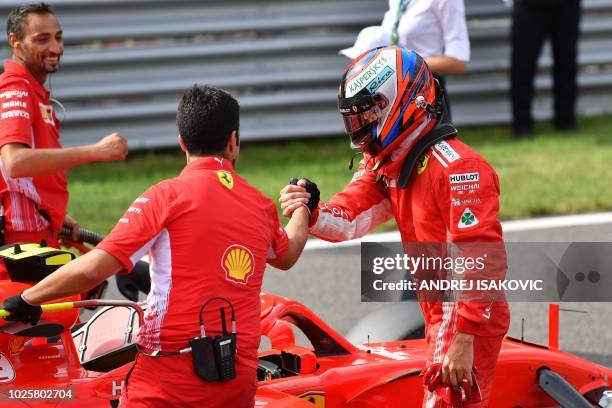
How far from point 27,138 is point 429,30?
2694mm

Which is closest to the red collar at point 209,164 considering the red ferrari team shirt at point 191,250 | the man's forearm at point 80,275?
the red ferrari team shirt at point 191,250

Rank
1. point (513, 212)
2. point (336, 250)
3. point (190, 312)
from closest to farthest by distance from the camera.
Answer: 1. point (190, 312)
2. point (336, 250)
3. point (513, 212)

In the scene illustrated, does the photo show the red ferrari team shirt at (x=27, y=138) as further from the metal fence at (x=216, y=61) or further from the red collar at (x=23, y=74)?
the metal fence at (x=216, y=61)

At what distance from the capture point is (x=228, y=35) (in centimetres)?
1182

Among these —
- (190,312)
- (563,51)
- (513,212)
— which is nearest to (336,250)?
(513,212)

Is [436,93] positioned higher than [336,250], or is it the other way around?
[436,93]

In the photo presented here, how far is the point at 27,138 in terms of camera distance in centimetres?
544

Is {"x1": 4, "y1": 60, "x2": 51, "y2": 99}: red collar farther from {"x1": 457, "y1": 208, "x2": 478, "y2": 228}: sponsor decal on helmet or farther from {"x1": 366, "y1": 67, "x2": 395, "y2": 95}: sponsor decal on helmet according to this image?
{"x1": 457, "y1": 208, "x2": 478, "y2": 228}: sponsor decal on helmet

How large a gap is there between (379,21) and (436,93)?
7.54 metres

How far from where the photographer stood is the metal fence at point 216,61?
11.5 meters

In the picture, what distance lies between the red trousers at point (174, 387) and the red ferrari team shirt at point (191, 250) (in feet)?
0.18

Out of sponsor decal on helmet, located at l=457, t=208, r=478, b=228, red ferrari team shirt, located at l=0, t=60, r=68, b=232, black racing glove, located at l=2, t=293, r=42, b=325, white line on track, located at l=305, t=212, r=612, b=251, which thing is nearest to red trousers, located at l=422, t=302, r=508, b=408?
sponsor decal on helmet, located at l=457, t=208, r=478, b=228

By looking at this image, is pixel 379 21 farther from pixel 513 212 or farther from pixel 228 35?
pixel 513 212

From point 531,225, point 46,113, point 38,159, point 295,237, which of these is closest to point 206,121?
point 295,237
